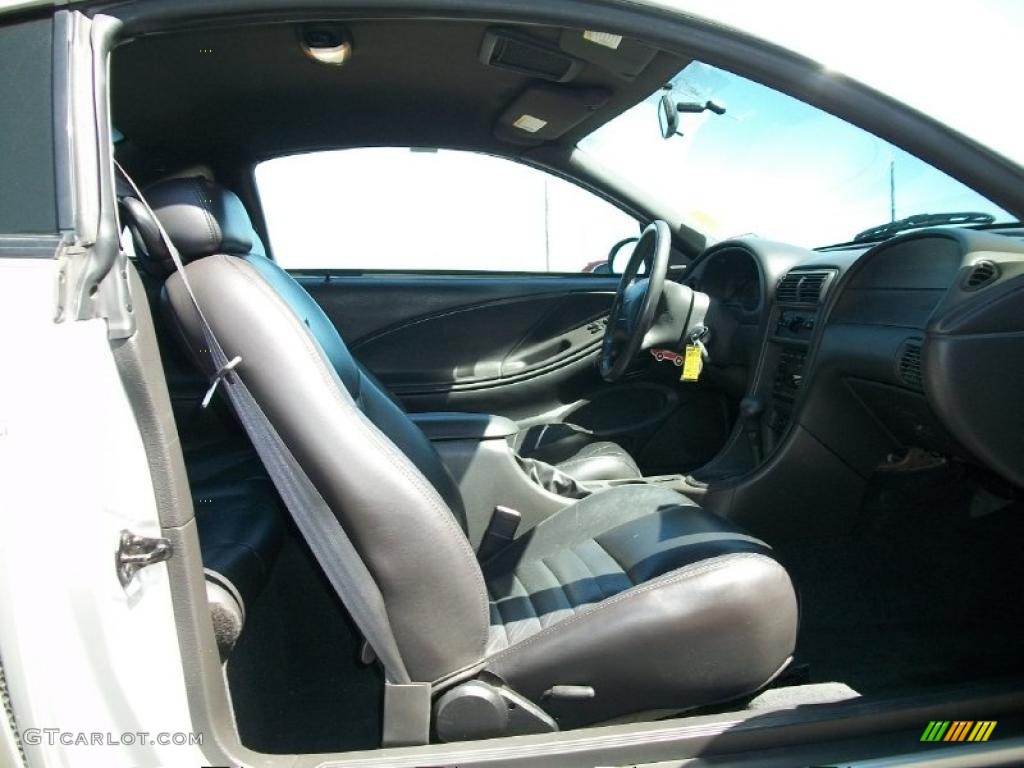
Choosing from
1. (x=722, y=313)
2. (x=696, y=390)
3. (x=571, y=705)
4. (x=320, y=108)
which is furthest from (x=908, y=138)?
(x=320, y=108)

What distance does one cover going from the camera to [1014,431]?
1.17 meters

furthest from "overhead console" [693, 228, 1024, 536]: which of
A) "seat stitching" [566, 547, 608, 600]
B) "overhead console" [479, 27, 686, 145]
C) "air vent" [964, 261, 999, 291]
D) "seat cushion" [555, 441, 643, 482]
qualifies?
"overhead console" [479, 27, 686, 145]

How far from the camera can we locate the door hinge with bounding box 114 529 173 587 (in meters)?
0.86

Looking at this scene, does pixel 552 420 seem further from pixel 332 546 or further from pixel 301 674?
pixel 332 546

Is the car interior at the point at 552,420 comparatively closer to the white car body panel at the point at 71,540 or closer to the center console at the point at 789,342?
the center console at the point at 789,342

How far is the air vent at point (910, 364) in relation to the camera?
145cm

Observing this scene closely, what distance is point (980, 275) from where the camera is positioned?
125 cm

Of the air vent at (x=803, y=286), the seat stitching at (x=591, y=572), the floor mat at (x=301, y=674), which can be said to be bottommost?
the floor mat at (x=301, y=674)

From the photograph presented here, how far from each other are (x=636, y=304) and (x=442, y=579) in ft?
4.25

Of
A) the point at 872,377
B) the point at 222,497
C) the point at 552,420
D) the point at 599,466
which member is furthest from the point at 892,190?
the point at 222,497

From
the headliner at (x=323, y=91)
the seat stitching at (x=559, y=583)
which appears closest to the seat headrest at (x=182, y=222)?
the headliner at (x=323, y=91)

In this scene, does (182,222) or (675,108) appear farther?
(675,108)

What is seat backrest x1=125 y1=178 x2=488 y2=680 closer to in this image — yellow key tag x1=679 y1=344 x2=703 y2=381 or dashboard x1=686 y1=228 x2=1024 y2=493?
dashboard x1=686 y1=228 x2=1024 y2=493

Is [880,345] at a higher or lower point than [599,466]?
higher
